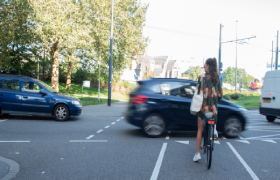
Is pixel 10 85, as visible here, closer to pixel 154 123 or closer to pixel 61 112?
pixel 61 112

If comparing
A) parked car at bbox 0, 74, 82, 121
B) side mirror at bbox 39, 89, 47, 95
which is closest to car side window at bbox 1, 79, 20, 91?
parked car at bbox 0, 74, 82, 121

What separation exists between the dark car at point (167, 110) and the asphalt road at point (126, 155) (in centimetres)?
36

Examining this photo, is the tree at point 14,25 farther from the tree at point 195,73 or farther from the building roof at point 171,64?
the building roof at point 171,64

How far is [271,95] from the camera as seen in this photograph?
1115cm

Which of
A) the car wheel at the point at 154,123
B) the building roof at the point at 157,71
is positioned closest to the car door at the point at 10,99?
the car wheel at the point at 154,123

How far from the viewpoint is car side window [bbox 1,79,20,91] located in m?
10.1

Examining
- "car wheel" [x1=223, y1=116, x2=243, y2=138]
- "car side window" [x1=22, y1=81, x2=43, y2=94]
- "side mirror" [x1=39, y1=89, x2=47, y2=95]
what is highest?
"car side window" [x1=22, y1=81, x2=43, y2=94]

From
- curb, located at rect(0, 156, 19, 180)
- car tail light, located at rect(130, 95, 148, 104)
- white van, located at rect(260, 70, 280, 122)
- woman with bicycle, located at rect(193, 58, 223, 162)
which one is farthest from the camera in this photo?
white van, located at rect(260, 70, 280, 122)

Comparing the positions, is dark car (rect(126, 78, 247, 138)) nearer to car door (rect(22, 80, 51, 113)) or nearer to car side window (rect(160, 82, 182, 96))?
car side window (rect(160, 82, 182, 96))

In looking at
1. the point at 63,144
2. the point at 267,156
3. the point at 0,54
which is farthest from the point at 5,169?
the point at 0,54

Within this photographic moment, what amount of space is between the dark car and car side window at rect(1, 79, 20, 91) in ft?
17.4

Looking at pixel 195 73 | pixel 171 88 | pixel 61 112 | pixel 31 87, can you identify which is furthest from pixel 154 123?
pixel 195 73

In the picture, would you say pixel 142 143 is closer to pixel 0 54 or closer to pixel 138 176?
pixel 138 176

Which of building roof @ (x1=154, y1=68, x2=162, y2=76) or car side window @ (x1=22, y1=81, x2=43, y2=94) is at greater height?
building roof @ (x1=154, y1=68, x2=162, y2=76)
